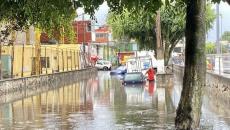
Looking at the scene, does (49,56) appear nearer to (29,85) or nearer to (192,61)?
(29,85)

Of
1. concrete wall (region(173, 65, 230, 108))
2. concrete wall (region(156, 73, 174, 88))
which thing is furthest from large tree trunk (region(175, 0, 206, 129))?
concrete wall (region(156, 73, 174, 88))

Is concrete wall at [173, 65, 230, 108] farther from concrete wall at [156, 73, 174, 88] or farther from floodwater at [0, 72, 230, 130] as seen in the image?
concrete wall at [156, 73, 174, 88]

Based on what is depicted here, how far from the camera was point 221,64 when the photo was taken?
36.1 m

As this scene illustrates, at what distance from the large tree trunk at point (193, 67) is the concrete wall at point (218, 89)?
14.9 meters

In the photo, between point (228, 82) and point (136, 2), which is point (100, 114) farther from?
point (136, 2)

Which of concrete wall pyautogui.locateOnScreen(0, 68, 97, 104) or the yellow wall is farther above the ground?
the yellow wall

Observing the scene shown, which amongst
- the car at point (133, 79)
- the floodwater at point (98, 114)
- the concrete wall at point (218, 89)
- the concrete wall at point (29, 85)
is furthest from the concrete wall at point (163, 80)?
the floodwater at point (98, 114)

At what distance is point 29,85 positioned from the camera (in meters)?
40.1

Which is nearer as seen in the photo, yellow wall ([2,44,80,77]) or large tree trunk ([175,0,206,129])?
large tree trunk ([175,0,206,129])

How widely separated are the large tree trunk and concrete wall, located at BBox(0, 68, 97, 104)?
20.1 m

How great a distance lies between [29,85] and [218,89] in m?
12.8

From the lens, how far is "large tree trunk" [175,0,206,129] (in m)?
11.8

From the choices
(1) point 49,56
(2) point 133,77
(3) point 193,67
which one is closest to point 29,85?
(2) point 133,77

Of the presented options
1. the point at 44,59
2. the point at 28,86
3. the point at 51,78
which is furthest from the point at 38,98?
the point at 44,59
